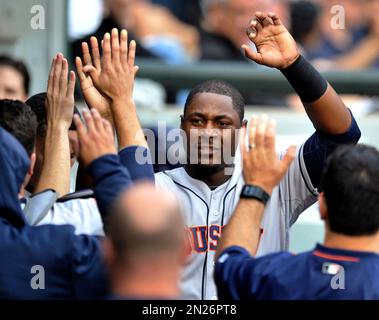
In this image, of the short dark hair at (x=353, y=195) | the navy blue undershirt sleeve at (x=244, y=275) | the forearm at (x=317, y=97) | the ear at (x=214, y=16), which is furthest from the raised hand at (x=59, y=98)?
the ear at (x=214, y=16)

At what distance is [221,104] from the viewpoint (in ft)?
14.5

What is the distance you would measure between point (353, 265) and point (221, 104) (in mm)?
1388

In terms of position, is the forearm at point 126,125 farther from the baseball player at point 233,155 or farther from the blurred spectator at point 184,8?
the blurred spectator at point 184,8

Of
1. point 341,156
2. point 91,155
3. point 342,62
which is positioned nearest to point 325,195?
point 341,156

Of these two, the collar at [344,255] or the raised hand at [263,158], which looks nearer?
the collar at [344,255]

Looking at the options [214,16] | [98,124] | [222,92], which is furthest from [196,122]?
[214,16]

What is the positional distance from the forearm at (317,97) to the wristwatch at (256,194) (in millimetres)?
703

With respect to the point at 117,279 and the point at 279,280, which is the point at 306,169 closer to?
the point at 279,280

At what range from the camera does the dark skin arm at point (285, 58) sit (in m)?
3.92

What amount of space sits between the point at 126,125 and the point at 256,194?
68 centimetres

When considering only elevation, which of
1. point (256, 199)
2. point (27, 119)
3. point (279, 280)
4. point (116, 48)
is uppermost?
point (116, 48)

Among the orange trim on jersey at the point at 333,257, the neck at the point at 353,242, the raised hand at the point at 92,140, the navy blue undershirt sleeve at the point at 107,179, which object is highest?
the raised hand at the point at 92,140

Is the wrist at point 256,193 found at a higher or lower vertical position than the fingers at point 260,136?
lower

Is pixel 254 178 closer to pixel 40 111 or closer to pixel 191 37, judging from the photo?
pixel 40 111
